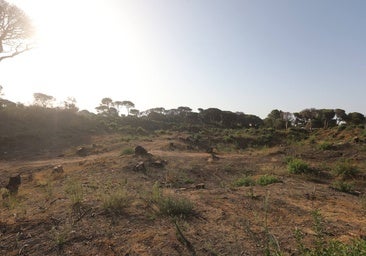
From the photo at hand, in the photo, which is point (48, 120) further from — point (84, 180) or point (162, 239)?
point (162, 239)

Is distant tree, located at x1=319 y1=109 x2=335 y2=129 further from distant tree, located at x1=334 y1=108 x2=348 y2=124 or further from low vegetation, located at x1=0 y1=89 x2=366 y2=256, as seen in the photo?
low vegetation, located at x1=0 y1=89 x2=366 y2=256

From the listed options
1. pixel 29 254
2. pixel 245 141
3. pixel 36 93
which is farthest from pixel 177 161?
pixel 36 93

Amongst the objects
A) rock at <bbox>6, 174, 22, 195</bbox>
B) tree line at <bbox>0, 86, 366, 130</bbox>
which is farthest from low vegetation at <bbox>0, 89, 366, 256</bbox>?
tree line at <bbox>0, 86, 366, 130</bbox>

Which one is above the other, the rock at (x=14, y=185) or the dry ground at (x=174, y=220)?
the dry ground at (x=174, y=220)

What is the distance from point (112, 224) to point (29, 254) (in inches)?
52.3

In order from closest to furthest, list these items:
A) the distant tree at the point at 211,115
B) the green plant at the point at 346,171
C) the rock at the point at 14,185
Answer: the rock at the point at 14,185 < the green plant at the point at 346,171 < the distant tree at the point at 211,115

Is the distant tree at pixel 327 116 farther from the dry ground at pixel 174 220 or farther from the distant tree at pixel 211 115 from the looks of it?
the dry ground at pixel 174 220

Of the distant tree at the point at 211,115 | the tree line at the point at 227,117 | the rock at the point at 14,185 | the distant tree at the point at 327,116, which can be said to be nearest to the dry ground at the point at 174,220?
the rock at the point at 14,185

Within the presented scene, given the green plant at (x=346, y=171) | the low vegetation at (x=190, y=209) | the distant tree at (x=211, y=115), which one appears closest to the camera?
the low vegetation at (x=190, y=209)

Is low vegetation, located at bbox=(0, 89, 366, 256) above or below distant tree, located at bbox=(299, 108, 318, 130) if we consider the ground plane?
below

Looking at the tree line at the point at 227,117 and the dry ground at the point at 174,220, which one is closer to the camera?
the dry ground at the point at 174,220

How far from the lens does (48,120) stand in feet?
89.3

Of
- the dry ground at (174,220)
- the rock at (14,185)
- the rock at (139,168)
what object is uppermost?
the rock at (139,168)

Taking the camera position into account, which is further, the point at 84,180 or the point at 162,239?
the point at 84,180
